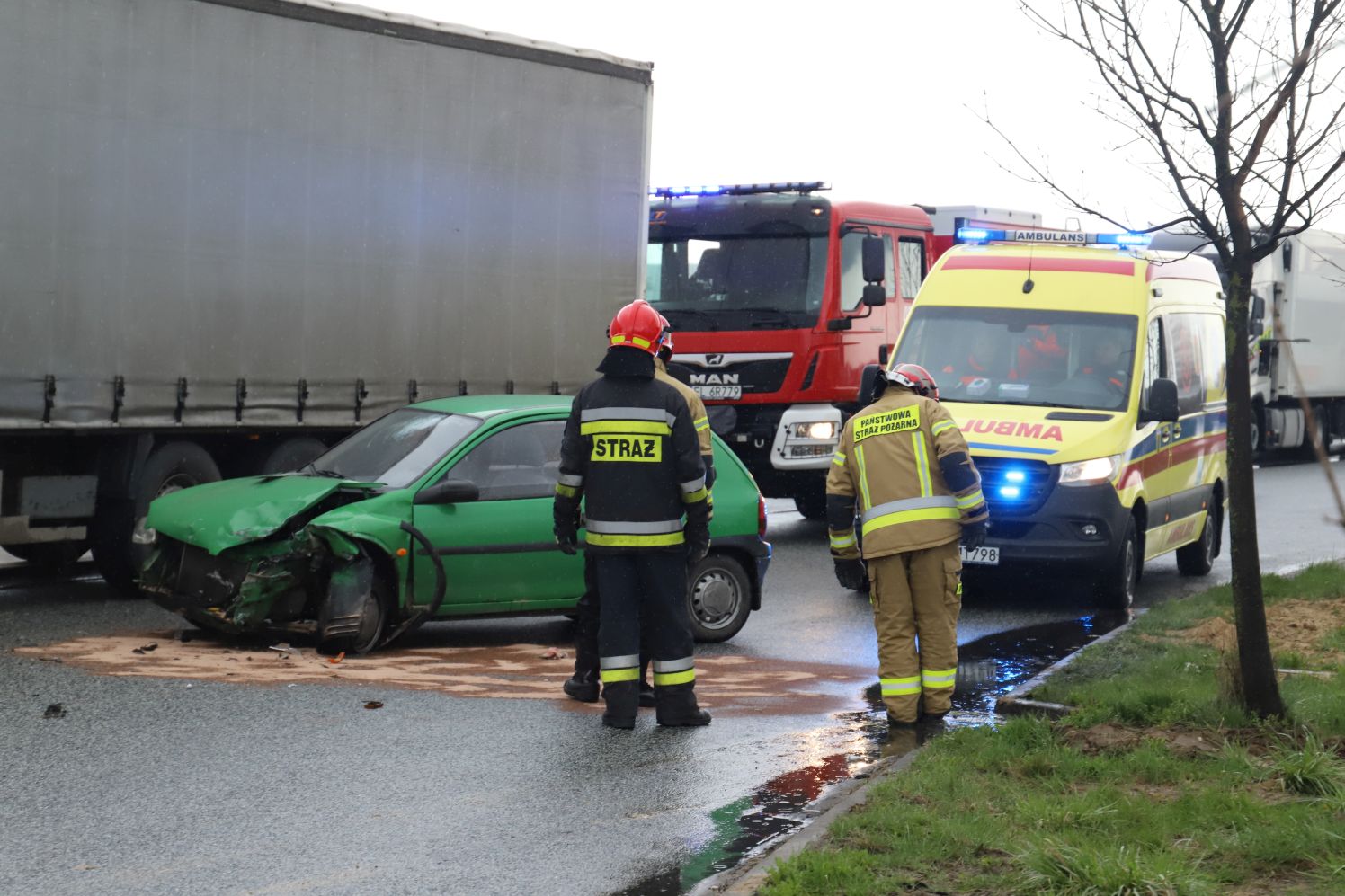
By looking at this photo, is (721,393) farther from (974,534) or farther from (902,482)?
(974,534)

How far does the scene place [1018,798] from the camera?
5996mm

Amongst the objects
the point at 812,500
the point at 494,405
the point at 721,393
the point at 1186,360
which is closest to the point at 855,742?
the point at 494,405

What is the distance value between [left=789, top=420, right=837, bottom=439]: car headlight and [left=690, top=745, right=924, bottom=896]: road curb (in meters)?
9.01

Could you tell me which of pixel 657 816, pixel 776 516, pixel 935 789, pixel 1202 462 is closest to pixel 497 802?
pixel 657 816

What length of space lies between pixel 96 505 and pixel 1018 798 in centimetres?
759

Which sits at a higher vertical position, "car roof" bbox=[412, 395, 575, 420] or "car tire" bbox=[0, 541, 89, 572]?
"car roof" bbox=[412, 395, 575, 420]

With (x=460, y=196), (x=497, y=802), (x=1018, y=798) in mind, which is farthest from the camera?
(x=460, y=196)

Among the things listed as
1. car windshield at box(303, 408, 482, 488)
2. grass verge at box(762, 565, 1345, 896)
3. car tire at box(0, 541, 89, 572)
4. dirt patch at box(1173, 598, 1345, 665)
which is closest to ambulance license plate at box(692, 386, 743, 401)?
car windshield at box(303, 408, 482, 488)

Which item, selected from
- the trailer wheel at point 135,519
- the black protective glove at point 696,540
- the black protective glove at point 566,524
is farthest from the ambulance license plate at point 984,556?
the trailer wheel at point 135,519

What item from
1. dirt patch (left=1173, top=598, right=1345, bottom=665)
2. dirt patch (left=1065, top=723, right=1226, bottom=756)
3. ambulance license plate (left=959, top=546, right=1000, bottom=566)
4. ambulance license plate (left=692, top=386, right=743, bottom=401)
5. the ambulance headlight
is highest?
ambulance license plate (left=692, top=386, right=743, bottom=401)

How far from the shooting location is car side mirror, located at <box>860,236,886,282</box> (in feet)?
51.9

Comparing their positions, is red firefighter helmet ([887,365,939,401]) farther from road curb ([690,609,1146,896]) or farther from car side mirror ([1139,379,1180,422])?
car side mirror ([1139,379,1180,422])

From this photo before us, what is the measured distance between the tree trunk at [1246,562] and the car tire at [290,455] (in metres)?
7.14

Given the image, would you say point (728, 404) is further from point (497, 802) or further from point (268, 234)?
A: point (497, 802)
